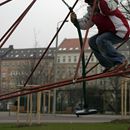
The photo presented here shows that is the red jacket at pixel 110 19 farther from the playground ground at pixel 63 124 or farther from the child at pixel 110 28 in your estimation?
the playground ground at pixel 63 124

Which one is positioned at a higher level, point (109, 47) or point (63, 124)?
point (109, 47)

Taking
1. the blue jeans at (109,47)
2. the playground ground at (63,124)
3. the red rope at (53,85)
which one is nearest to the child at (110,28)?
the blue jeans at (109,47)

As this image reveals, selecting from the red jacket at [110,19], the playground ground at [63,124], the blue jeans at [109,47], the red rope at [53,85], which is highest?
the red jacket at [110,19]

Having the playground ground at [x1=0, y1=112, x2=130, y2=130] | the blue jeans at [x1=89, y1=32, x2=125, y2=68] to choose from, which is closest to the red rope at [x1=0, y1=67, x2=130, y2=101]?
the blue jeans at [x1=89, y1=32, x2=125, y2=68]

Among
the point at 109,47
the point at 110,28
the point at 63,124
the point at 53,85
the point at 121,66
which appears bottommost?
the point at 63,124

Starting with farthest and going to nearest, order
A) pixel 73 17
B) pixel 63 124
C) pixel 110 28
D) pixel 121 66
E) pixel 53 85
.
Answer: pixel 63 124 → pixel 110 28 → pixel 73 17 → pixel 121 66 → pixel 53 85

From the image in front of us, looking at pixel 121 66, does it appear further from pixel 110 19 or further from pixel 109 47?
pixel 110 19

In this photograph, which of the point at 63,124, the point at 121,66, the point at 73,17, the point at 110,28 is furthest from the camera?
the point at 63,124

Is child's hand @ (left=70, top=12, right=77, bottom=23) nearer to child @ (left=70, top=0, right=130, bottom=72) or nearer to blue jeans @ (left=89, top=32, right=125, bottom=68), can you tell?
child @ (left=70, top=0, right=130, bottom=72)

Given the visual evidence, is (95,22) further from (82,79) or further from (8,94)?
(8,94)

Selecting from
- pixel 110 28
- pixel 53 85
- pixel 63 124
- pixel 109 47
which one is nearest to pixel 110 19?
pixel 110 28

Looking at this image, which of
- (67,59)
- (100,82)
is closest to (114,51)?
(100,82)

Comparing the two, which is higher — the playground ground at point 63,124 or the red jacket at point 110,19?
the red jacket at point 110,19

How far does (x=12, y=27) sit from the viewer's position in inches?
211
